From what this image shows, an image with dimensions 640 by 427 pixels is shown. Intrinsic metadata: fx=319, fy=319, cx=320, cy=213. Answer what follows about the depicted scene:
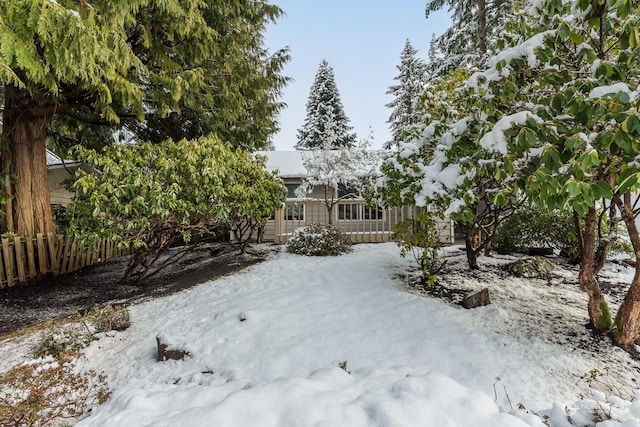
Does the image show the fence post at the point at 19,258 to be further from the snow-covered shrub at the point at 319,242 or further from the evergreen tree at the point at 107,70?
the snow-covered shrub at the point at 319,242

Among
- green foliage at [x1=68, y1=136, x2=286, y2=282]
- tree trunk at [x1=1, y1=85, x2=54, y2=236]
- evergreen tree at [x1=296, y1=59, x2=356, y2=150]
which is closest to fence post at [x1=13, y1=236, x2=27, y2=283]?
tree trunk at [x1=1, y1=85, x2=54, y2=236]

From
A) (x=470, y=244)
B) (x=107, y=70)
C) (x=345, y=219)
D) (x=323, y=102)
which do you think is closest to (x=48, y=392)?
(x=107, y=70)

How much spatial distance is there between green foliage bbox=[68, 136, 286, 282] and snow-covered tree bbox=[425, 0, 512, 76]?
9.13 metres

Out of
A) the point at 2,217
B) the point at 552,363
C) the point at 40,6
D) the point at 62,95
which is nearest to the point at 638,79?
the point at 552,363

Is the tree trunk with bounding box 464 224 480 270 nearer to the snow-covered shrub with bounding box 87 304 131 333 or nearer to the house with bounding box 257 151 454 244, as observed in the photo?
the house with bounding box 257 151 454 244

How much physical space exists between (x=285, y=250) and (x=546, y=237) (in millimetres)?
5689

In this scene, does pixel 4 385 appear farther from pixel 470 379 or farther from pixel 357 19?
pixel 357 19

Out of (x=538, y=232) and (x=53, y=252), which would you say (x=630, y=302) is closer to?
(x=538, y=232)

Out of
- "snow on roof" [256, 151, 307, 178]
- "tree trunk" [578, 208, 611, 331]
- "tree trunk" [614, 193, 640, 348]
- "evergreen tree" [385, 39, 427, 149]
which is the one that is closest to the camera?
"tree trunk" [614, 193, 640, 348]

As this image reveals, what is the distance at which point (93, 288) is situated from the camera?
6.15 m

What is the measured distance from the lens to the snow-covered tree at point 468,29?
34.2 ft

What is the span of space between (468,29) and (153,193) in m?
11.7

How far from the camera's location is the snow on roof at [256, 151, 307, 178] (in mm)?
12202

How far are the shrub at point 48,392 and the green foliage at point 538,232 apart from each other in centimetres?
693
